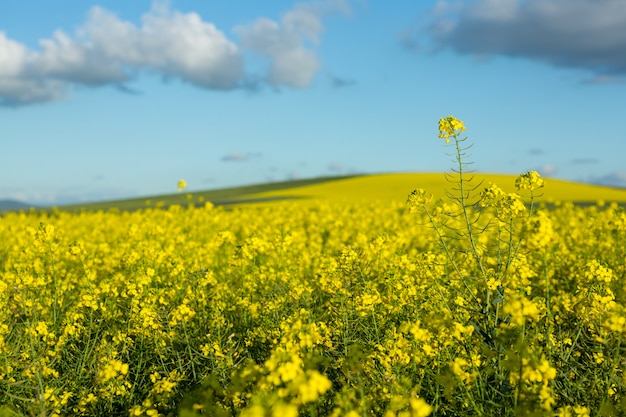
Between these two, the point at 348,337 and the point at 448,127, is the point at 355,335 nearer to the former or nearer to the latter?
the point at 348,337

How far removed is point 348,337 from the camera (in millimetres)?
5035

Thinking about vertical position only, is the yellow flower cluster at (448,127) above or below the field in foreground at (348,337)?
above

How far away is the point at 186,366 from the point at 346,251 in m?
1.94

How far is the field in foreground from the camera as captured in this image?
306 centimetres

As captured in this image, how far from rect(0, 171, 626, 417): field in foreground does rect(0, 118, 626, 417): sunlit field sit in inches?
0.8

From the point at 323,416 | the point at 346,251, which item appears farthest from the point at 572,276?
the point at 323,416

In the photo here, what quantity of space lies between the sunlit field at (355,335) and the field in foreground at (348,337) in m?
0.02

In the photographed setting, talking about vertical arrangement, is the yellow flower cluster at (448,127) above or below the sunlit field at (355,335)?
above

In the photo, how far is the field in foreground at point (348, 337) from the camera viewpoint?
10.1 feet

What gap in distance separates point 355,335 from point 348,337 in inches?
14.9

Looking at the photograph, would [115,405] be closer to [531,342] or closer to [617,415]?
[531,342]

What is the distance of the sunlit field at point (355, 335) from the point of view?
3.09m

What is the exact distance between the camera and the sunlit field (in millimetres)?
3086

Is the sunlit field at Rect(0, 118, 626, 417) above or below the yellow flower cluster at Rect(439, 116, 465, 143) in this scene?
below
